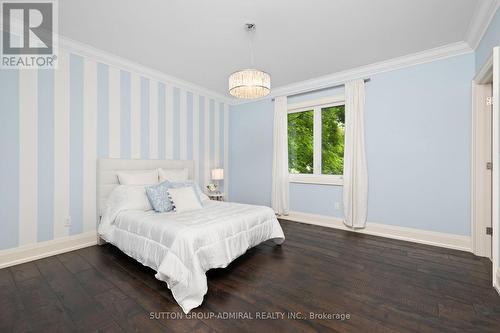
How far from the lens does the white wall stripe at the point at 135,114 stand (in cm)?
355

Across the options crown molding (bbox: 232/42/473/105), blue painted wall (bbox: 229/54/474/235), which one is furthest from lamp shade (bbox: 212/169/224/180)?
blue painted wall (bbox: 229/54/474/235)

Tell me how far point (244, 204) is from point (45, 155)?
2.56 meters

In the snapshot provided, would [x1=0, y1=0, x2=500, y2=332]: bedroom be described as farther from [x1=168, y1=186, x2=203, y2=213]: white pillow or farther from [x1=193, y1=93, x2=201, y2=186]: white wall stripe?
[x1=193, y1=93, x2=201, y2=186]: white wall stripe

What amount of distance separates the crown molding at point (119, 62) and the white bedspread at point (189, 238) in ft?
7.09

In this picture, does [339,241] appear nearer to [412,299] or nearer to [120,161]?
[412,299]

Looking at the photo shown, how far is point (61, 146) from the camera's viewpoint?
9.33 ft

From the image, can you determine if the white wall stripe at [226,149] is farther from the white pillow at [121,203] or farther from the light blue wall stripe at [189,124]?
the white pillow at [121,203]

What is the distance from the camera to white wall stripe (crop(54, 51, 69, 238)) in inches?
110

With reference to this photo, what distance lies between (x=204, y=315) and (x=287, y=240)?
6.08 feet

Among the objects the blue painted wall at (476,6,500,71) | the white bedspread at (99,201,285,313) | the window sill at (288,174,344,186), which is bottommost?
the white bedspread at (99,201,285,313)

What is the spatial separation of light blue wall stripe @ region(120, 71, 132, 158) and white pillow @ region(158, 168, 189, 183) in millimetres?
582

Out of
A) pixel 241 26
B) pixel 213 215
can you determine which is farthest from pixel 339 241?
pixel 241 26

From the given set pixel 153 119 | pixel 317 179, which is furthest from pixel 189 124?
pixel 317 179
